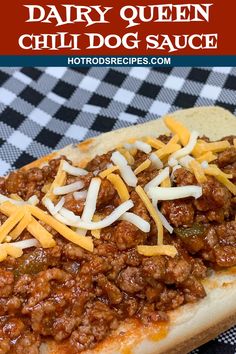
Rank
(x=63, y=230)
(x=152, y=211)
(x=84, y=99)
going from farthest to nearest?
(x=84, y=99) → (x=152, y=211) → (x=63, y=230)

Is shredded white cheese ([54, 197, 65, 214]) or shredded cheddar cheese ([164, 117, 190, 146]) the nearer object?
shredded white cheese ([54, 197, 65, 214])

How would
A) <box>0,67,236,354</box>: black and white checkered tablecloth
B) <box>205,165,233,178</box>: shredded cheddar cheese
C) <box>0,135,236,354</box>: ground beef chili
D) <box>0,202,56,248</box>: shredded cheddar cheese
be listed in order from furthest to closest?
<box>0,67,236,354</box>: black and white checkered tablecloth < <box>205,165,233,178</box>: shredded cheddar cheese < <box>0,202,56,248</box>: shredded cheddar cheese < <box>0,135,236,354</box>: ground beef chili

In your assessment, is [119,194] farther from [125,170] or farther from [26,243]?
[26,243]

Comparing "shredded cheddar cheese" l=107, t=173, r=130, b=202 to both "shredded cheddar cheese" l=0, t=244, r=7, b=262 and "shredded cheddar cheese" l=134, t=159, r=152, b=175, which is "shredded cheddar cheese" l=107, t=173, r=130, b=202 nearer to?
"shredded cheddar cheese" l=134, t=159, r=152, b=175

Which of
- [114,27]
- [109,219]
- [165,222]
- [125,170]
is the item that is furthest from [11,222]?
[114,27]

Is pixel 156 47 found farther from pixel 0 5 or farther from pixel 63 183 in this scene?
pixel 63 183

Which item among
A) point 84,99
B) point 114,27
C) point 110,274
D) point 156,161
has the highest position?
point 114,27

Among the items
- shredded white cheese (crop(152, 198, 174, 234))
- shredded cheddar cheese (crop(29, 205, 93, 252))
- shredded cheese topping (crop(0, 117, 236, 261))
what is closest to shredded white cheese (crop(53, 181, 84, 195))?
shredded cheese topping (crop(0, 117, 236, 261))
